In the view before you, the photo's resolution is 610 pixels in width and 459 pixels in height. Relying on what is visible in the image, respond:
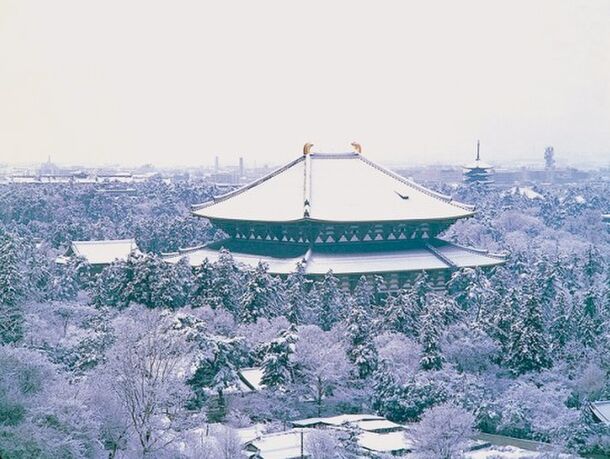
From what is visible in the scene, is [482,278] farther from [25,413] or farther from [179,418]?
[25,413]

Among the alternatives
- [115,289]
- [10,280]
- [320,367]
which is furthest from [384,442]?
[10,280]

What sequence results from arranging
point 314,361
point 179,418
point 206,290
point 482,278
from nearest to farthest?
point 179,418, point 314,361, point 206,290, point 482,278

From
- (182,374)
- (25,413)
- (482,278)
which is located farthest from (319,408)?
(482,278)

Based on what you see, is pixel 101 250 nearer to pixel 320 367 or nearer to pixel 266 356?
pixel 266 356

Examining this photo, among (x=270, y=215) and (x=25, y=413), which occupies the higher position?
(x=270, y=215)

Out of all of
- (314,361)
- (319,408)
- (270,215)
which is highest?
(270,215)

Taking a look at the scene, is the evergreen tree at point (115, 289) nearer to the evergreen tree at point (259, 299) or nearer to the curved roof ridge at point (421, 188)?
the evergreen tree at point (259, 299)

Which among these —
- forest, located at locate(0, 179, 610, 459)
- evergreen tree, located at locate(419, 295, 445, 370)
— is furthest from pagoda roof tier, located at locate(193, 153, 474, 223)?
evergreen tree, located at locate(419, 295, 445, 370)
